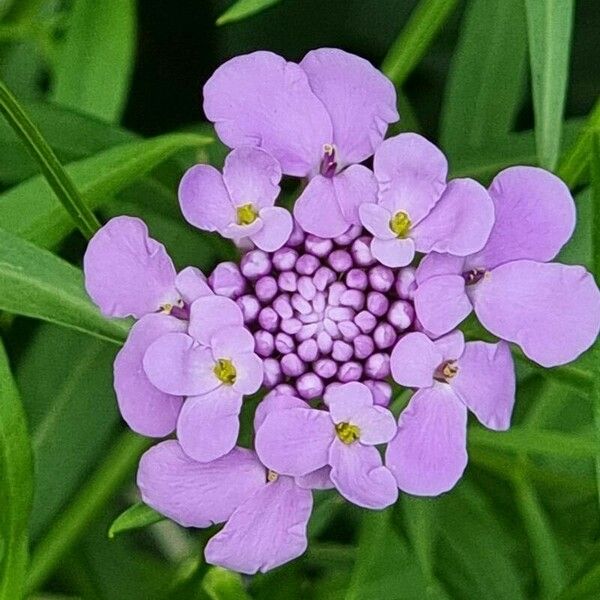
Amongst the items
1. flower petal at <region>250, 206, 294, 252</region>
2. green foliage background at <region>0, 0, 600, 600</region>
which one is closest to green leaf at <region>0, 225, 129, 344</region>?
green foliage background at <region>0, 0, 600, 600</region>

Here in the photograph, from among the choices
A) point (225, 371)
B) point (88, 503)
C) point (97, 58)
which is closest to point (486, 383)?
point (225, 371)

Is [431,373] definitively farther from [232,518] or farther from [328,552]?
[328,552]

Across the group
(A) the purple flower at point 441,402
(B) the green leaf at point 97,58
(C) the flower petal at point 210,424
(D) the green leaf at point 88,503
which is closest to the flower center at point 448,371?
(A) the purple flower at point 441,402

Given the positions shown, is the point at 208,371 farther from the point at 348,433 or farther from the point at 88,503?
the point at 88,503

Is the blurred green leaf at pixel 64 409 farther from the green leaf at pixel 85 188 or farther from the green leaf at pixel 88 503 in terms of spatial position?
the green leaf at pixel 85 188

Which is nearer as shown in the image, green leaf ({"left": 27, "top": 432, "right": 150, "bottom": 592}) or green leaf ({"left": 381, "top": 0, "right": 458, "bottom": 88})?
green leaf ({"left": 381, "top": 0, "right": 458, "bottom": 88})

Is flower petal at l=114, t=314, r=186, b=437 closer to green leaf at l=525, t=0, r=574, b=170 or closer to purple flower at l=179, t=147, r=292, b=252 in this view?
purple flower at l=179, t=147, r=292, b=252
